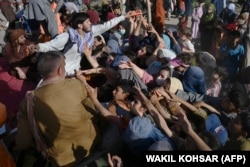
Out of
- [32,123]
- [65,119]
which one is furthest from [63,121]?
[32,123]

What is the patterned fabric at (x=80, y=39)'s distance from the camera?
5109 millimetres

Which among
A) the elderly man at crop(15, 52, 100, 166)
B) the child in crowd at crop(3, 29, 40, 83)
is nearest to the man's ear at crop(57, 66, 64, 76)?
the elderly man at crop(15, 52, 100, 166)

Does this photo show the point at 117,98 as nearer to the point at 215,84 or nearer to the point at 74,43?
the point at 74,43

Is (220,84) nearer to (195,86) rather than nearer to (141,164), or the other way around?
(195,86)

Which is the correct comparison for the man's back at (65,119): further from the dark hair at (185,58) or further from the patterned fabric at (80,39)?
the dark hair at (185,58)

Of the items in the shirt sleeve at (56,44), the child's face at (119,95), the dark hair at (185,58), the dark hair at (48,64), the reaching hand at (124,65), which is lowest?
the child's face at (119,95)

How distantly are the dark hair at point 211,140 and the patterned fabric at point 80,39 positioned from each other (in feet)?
7.75

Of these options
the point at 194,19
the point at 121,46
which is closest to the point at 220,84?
the point at 121,46

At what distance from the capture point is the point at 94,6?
14680mm

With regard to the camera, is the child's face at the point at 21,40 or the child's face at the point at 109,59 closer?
the child's face at the point at 109,59

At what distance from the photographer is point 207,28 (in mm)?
7938

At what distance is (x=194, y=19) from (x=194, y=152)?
7.07 metres

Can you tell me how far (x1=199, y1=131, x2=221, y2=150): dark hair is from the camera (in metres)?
3.32

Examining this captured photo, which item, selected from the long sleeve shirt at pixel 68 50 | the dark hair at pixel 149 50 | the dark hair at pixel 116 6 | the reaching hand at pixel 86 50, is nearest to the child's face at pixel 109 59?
the reaching hand at pixel 86 50
